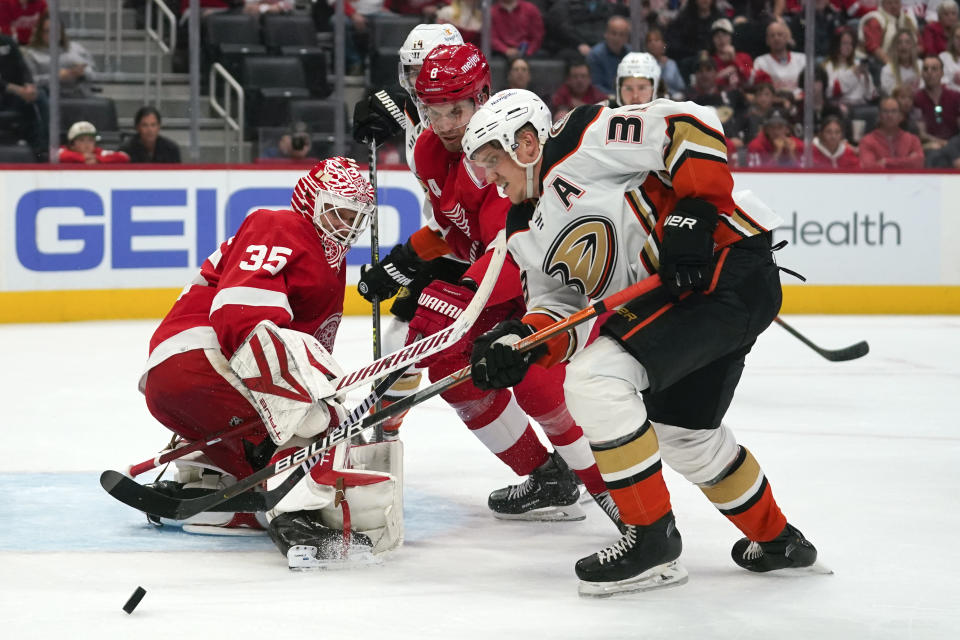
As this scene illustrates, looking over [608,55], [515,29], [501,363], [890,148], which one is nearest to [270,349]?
[501,363]

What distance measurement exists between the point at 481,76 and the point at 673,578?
128 cm

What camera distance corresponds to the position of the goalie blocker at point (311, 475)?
278 cm

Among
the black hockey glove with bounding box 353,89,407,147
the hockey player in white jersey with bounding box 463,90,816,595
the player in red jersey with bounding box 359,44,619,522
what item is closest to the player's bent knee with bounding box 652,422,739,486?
the hockey player in white jersey with bounding box 463,90,816,595

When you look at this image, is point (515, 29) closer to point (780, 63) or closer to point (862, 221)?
point (780, 63)

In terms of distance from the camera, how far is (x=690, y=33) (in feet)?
25.7

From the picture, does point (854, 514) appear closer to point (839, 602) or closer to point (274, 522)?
point (839, 602)

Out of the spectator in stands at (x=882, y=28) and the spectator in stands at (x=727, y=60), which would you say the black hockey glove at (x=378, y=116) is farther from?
the spectator in stands at (x=882, y=28)

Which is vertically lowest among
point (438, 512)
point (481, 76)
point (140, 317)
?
point (140, 317)

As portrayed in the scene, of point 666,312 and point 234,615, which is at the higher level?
point 666,312

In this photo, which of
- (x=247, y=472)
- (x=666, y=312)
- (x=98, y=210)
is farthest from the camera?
(x=98, y=210)

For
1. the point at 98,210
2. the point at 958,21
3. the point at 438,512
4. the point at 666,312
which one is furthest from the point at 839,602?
the point at 958,21

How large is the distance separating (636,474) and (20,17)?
539 cm

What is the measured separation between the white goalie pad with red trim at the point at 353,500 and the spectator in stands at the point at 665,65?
5.22 meters

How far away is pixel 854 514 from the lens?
3271 mm
